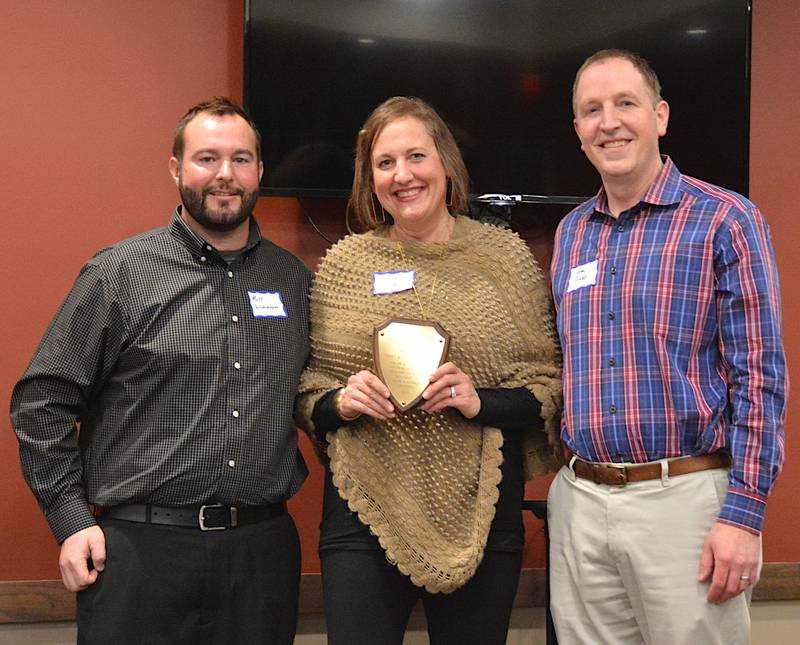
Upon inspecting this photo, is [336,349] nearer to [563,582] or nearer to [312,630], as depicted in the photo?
[563,582]

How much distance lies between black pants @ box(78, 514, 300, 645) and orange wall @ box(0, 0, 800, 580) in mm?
1054

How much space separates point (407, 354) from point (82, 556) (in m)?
0.85

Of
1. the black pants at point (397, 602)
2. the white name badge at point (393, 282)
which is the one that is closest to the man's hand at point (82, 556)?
the black pants at point (397, 602)

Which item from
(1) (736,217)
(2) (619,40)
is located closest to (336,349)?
(1) (736,217)

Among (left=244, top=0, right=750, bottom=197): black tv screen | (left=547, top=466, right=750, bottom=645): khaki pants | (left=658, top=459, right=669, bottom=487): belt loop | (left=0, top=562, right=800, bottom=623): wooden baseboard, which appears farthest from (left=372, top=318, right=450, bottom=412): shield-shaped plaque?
(left=0, top=562, right=800, bottom=623): wooden baseboard

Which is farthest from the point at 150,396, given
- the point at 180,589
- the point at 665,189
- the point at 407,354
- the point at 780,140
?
the point at 780,140

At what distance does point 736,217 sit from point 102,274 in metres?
1.43

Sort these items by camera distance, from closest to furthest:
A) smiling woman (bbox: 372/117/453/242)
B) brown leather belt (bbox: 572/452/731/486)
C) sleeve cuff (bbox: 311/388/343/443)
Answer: brown leather belt (bbox: 572/452/731/486)
sleeve cuff (bbox: 311/388/343/443)
smiling woman (bbox: 372/117/453/242)

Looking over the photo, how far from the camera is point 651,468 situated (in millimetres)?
1938

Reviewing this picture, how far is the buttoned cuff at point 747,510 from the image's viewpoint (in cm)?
182

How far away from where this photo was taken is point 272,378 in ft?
7.27

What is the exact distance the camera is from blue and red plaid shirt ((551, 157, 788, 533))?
1858 mm

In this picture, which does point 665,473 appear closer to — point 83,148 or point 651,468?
point 651,468

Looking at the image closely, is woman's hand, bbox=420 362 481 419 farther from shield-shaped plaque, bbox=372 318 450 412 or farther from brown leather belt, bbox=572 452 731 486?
brown leather belt, bbox=572 452 731 486
